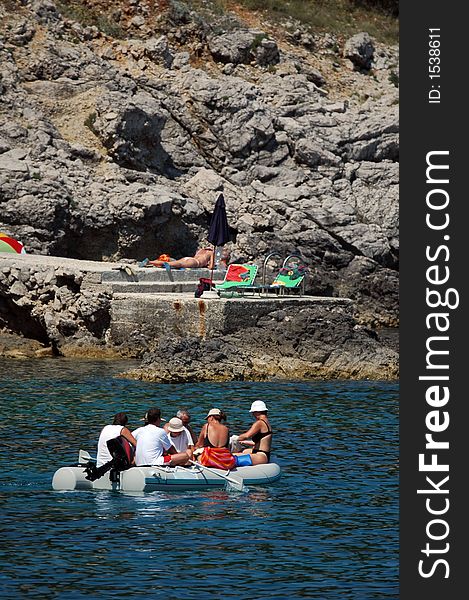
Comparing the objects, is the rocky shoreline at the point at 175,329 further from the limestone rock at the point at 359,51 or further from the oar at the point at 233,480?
the limestone rock at the point at 359,51

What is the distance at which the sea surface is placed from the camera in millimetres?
17797

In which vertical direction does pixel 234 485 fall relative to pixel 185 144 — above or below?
below

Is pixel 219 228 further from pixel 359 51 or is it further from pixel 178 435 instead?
pixel 359 51

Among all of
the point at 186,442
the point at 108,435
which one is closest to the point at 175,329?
the point at 186,442

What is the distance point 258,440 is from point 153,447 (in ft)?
7.24

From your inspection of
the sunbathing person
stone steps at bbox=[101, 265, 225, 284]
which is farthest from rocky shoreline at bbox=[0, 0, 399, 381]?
the sunbathing person

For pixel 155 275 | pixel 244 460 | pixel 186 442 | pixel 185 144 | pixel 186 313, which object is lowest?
pixel 244 460

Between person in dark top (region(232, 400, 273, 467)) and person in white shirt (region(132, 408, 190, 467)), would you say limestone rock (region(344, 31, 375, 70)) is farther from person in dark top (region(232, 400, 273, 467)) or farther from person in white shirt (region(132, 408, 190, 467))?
person in white shirt (region(132, 408, 190, 467))

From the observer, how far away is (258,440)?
24.4m

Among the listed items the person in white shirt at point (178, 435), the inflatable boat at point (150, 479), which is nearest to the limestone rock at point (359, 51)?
the person in white shirt at point (178, 435)

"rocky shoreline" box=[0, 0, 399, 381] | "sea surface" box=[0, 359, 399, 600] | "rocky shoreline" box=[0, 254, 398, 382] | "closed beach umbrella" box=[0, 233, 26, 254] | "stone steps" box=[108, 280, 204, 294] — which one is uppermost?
"rocky shoreline" box=[0, 0, 399, 381]

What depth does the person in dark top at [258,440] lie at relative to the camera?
79.5ft

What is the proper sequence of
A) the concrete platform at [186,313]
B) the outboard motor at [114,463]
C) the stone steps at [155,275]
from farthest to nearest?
the stone steps at [155,275], the concrete platform at [186,313], the outboard motor at [114,463]

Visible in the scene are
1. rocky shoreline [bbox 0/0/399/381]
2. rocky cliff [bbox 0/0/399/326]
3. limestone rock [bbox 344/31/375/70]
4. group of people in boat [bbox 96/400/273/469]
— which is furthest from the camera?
limestone rock [bbox 344/31/375/70]
